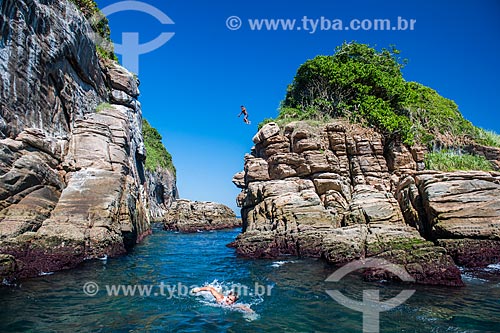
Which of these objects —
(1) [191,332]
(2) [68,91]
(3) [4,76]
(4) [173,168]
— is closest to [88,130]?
(2) [68,91]

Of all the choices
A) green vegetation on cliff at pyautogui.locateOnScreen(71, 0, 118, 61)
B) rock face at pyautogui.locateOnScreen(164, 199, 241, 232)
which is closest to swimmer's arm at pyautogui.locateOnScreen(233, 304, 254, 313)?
rock face at pyautogui.locateOnScreen(164, 199, 241, 232)

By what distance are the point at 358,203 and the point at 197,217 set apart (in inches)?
1022

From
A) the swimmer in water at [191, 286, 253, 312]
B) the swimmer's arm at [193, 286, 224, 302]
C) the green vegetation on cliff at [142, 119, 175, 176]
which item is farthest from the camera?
the green vegetation on cliff at [142, 119, 175, 176]

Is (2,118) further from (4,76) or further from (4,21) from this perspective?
(4,21)

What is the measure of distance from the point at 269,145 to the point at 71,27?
16.6m

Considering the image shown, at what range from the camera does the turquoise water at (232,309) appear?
8672 mm

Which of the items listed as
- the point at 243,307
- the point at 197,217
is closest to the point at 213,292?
the point at 243,307

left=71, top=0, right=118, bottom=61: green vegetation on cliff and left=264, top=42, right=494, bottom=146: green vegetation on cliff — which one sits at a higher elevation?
left=71, top=0, right=118, bottom=61: green vegetation on cliff

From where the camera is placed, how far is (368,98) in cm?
2567

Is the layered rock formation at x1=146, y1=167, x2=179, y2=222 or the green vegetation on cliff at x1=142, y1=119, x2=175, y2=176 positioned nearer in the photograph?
the layered rock formation at x1=146, y1=167, x2=179, y2=222

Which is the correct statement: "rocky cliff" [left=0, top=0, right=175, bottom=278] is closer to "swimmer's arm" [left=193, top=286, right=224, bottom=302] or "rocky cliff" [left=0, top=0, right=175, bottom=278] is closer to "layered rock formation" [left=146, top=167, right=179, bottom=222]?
"swimmer's arm" [left=193, top=286, right=224, bottom=302]

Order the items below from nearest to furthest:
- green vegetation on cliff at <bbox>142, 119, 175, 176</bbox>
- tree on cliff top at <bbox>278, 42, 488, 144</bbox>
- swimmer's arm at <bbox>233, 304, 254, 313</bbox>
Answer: swimmer's arm at <bbox>233, 304, 254, 313</bbox>, tree on cliff top at <bbox>278, 42, 488, 144</bbox>, green vegetation on cliff at <bbox>142, 119, 175, 176</bbox>

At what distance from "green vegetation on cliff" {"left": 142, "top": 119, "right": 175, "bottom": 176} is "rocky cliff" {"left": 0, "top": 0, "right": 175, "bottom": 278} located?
3374cm

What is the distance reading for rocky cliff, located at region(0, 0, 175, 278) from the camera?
14391mm
